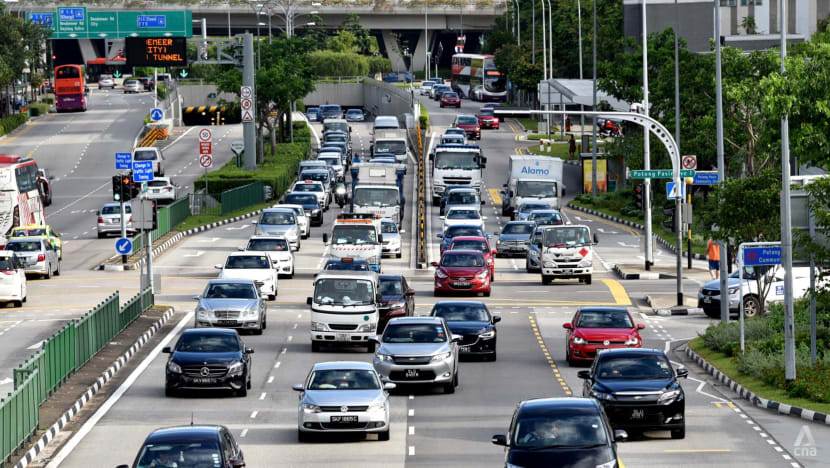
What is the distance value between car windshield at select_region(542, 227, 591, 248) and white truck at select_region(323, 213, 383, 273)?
5.95 metres

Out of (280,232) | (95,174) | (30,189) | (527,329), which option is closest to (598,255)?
(280,232)

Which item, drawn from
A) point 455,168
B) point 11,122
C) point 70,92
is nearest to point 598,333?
point 455,168

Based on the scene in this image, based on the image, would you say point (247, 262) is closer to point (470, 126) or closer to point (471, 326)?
point (471, 326)

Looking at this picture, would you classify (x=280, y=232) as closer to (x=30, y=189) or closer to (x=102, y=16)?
(x=30, y=189)

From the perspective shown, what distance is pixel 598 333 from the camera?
111 feet

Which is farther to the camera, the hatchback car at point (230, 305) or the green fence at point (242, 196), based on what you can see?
the green fence at point (242, 196)

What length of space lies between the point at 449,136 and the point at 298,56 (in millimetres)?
15327

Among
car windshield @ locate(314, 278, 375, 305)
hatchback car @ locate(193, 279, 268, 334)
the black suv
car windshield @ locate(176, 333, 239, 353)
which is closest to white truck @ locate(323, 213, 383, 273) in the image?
hatchback car @ locate(193, 279, 268, 334)

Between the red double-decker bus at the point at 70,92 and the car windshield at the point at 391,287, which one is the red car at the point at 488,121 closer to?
the red double-decker bus at the point at 70,92

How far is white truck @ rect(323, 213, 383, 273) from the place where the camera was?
50.7m

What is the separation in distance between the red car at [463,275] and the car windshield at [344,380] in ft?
69.4

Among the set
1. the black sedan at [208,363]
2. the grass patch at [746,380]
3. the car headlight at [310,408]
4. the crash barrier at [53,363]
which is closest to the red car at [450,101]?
the crash barrier at [53,363]

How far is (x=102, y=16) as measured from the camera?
11856cm

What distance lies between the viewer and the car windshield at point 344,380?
25328 millimetres
